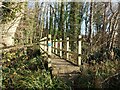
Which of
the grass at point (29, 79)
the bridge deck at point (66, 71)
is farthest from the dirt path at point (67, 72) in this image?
the grass at point (29, 79)

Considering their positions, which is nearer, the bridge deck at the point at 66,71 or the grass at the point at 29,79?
the grass at the point at 29,79

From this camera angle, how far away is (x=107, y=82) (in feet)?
20.3

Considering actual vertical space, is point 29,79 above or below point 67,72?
below

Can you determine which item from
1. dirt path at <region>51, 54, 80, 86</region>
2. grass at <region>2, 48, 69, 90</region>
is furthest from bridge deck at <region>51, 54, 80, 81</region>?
grass at <region>2, 48, 69, 90</region>

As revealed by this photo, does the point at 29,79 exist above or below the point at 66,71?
below

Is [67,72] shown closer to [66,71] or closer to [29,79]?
[66,71]

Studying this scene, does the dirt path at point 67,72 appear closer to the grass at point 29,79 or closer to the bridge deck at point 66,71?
the bridge deck at point 66,71

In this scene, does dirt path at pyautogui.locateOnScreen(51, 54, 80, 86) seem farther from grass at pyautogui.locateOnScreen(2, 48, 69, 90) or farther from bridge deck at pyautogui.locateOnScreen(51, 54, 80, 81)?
grass at pyautogui.locateOnScreen(2, 48, 69, 90)

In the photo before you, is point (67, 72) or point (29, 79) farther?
point (67, 72)

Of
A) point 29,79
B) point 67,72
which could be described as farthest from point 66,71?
point 29,79

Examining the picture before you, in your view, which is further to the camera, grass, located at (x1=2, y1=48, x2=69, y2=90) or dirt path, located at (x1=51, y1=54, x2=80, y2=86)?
dirt path, located at (x1=51, y1=54, x2=80, y2=86)

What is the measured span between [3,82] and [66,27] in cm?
1281

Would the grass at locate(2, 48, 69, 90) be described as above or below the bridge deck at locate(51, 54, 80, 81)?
below

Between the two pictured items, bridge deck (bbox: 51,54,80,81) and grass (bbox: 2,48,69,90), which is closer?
grass (bbox: 2,48,69,90)
